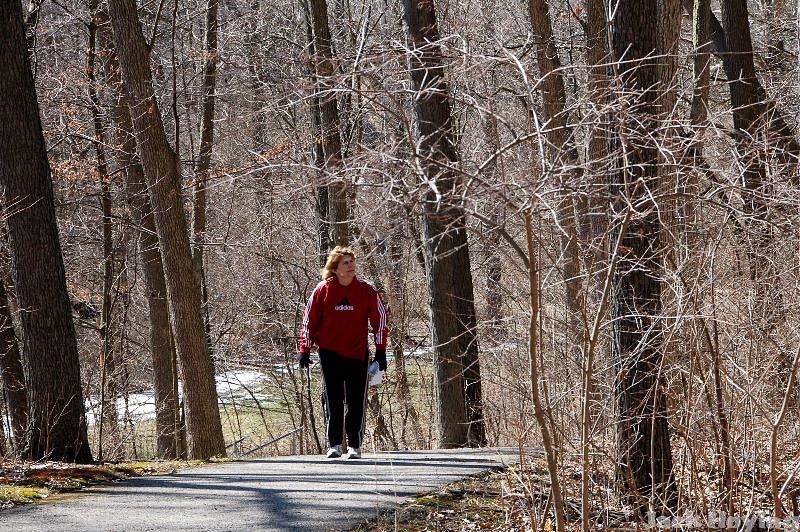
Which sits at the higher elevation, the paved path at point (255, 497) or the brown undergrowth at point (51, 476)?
the brown undergrowth at point (51, 476)

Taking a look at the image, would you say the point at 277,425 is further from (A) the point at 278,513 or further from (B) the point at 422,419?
(A) the point at 278,513

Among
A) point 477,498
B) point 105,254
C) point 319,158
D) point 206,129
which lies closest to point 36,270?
point 477,498

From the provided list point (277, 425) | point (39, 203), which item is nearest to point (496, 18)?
point (277, 425)

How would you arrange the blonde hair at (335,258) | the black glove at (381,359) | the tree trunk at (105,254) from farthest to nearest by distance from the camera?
the tree trunk at (105,254) → the black glove at (381,359) → the blonde hair at (335,258)

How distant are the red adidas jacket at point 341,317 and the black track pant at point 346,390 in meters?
0.10

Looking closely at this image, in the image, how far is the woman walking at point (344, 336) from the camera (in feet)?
28.9

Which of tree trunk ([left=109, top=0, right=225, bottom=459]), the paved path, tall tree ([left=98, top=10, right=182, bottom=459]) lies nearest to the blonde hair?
the paved path

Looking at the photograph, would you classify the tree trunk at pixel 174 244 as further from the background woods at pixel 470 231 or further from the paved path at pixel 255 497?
the paved path at pixel 255 497

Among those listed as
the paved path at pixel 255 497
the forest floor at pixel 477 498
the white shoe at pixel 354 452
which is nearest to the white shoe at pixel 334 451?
the paved path at pixel 255 497

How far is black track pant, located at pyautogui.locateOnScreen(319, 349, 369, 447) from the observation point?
8867 millimetres

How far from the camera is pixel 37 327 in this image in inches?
381

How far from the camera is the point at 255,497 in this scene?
7098 millimetres

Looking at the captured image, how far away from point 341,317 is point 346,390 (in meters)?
0.70

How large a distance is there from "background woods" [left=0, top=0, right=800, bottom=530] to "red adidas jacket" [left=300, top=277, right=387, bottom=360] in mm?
912
